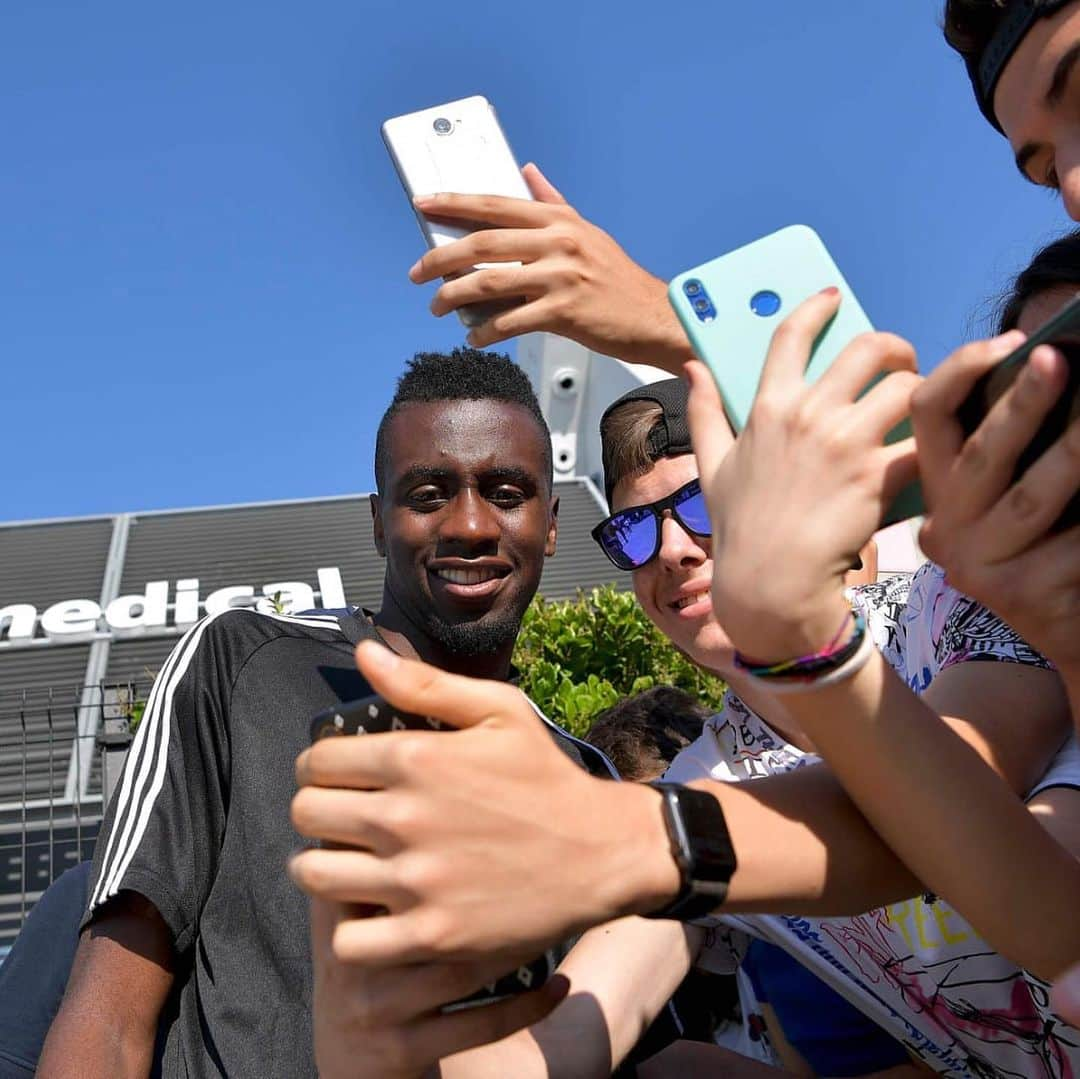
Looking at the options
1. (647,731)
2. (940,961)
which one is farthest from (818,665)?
(647,731)

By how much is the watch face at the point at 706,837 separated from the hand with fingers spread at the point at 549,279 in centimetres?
79

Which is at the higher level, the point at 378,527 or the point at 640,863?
the point at 378,527

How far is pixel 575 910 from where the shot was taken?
117 cm

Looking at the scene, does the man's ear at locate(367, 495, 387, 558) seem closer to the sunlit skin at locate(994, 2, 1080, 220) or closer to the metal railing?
the sunlit skin at locate(994, 2, 1080, 220)

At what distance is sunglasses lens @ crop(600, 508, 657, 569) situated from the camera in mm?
2959

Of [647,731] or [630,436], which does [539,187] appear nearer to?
[630,436]

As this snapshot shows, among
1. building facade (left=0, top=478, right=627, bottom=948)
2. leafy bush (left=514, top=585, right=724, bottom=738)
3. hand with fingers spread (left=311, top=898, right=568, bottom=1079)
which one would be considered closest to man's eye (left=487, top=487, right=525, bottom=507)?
hand with fingers spread (left=311, top=898, right=568, bottom=1079)

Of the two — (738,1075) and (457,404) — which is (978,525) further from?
(457,404)

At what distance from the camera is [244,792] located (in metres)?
2.28

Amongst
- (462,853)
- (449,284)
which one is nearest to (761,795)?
(462,853)

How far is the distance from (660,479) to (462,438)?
0.51 m

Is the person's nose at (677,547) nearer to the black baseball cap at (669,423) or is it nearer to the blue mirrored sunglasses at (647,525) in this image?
the blue mirrored sunglasses at (647,525)

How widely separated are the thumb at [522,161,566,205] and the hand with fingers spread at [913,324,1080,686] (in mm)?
A: 1005

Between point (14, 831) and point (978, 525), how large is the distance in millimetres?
9800
